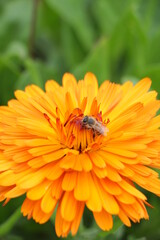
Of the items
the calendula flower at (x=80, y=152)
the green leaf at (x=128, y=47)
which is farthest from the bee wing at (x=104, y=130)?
the green leaf at (x=128, y=47)

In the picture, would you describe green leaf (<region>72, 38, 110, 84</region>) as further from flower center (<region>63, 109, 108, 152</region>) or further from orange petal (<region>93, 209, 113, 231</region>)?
orange petal (<region>93, 209, 113, 231</region>)

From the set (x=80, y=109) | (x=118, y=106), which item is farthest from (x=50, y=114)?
(x=118, y=106)

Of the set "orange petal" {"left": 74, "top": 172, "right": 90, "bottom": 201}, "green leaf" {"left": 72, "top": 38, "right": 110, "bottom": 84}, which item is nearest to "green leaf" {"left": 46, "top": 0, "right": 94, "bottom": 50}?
"green leaf" {"left": 72, "top": 38, "right": 110, "bottom": 84}

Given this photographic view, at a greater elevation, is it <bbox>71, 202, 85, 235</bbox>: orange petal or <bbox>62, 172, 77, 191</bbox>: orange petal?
<bbox>62, 172, 77, 191</bbox>: orange petal

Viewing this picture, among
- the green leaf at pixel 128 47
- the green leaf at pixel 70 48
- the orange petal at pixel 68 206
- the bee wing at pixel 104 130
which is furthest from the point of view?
the green leaf at pixel 70 48

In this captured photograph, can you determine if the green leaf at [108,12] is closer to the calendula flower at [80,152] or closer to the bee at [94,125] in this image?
the calendula flower at [80,152]

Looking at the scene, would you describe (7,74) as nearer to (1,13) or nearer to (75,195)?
(1,13)
